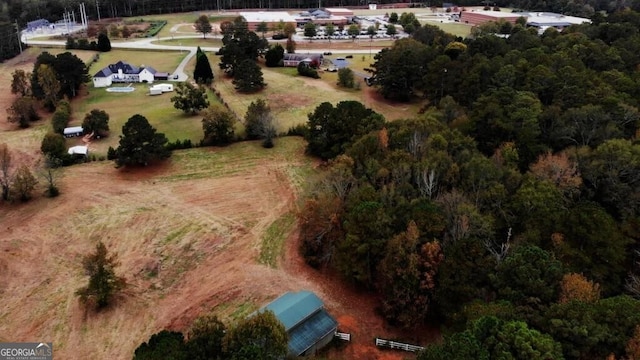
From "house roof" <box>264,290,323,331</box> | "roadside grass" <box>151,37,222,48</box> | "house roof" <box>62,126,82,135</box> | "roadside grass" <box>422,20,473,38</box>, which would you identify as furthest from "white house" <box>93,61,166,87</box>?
"roadside grass" <box>422,20,473,38</box>

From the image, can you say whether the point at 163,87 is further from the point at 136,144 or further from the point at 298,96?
the point at 136,144

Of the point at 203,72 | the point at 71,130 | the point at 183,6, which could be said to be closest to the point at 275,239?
the point at 71,130

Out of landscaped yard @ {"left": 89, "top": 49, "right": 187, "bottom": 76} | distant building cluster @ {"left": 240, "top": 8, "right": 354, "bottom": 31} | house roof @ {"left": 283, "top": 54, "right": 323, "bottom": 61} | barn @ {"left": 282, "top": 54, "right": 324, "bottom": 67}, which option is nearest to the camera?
landscaped yard @ {"left": 89, "top": 49, "right": 187, "bottom": 76}

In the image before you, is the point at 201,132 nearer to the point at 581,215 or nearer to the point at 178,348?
the point at 178,348

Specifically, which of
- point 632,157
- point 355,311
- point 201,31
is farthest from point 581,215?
point 201,31

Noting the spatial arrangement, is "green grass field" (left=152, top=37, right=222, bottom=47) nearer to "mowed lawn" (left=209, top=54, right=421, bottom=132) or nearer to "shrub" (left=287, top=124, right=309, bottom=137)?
"mowed lawn" (left=209, top=54, right=421, bottom=132)

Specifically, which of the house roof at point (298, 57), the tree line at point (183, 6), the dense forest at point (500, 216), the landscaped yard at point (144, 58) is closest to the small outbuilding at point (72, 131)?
→ the dense forest at point (500, 216)
